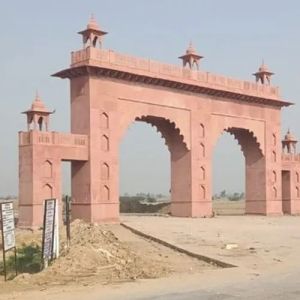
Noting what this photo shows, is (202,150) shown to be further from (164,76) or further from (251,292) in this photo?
(251,292)

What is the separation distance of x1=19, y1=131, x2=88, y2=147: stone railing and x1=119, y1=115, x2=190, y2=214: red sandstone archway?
5.81 metres

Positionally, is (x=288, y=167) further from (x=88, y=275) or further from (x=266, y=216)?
(x=88, y=275)

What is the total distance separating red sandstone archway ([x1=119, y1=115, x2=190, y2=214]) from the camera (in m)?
33.5

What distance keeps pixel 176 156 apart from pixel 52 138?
893cm

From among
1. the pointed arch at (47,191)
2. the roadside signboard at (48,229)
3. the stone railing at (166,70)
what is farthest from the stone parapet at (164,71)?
the roadside signboard at (48,229)

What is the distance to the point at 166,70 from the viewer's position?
3203 cm

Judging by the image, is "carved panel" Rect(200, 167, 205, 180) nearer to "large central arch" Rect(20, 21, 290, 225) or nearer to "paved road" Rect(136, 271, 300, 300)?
"large central arch" Rect(20, 21, 290, 225)

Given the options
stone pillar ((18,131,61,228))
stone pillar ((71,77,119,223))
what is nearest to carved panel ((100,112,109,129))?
stone pillar ((71,77,119,223))

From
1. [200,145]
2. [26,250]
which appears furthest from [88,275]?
[200,145]

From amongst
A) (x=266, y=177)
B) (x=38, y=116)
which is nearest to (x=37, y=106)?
(x=38, y=116)

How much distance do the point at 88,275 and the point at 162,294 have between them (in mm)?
3542

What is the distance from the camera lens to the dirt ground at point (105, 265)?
14.4 m

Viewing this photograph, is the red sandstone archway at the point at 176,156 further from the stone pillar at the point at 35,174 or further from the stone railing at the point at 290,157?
the stone railing at the point at 290,157

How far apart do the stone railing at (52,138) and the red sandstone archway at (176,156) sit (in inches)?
229
